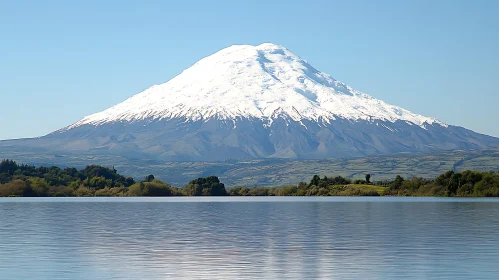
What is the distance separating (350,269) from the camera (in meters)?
39.3

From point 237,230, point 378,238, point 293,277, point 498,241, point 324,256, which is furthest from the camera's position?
point 237,230

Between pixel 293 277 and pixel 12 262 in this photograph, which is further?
pixel 12 262

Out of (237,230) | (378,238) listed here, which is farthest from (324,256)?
(237,230)

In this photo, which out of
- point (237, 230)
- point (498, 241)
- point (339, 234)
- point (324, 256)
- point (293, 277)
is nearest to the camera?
point (293, 277)

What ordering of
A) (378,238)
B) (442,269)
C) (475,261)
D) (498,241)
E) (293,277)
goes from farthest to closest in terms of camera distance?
(378,238), (498,241), (475,261), (442,269), (293,277)

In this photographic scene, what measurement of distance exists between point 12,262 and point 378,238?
23409 mm

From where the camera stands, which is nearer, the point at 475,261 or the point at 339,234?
the point at 475,261

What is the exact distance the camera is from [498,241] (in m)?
53.1

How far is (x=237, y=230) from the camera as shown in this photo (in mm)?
66625

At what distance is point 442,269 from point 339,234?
21.7m

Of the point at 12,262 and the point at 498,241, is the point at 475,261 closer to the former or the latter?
the point at 498,241

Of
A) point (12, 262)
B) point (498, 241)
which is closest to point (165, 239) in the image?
point (12, 262)

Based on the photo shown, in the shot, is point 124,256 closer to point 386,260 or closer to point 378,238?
point 386,260

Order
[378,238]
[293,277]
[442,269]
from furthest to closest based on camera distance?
[378,238]
[442,269]
[293,277]
